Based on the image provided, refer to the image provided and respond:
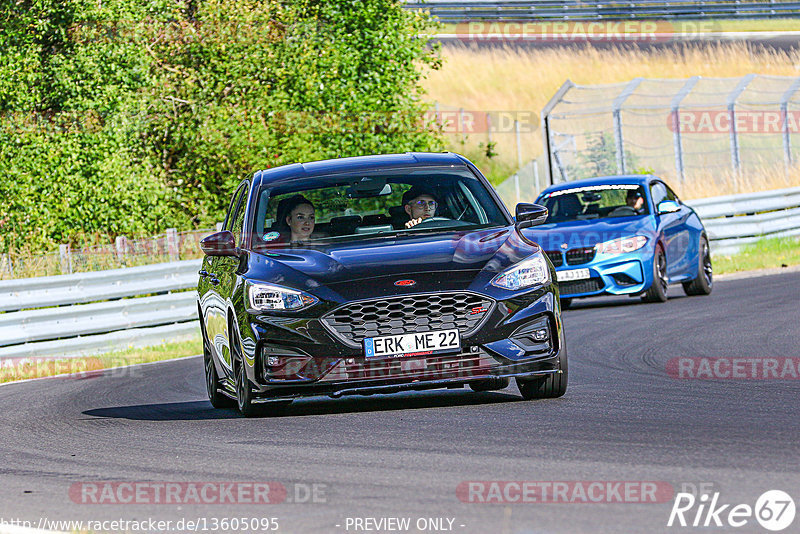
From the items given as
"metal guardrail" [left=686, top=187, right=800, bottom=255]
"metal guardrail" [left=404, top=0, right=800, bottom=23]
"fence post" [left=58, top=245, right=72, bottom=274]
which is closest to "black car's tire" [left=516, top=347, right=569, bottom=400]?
"fence post" [left=58, top=245, right=72, bottom=274]

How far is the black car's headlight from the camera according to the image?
28.7 ft

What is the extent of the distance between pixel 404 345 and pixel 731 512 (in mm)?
3404

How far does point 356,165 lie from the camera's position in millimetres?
10297

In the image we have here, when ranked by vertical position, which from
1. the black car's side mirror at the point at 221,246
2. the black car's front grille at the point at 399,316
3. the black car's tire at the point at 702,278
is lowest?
the black car's tire at the point at 702,278

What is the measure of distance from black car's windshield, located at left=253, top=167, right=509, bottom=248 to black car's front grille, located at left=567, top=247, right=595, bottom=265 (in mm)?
7866

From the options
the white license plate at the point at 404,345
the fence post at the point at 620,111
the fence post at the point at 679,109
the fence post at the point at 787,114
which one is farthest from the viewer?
the fence post at the point at 787,114

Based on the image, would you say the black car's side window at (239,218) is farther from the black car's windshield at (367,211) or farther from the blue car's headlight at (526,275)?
the blue car's headlight at (526,275)

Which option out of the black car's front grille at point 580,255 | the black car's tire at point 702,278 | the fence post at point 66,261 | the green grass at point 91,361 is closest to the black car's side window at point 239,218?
the green grass at point 91,361

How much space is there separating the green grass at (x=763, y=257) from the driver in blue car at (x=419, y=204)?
47.0 feet

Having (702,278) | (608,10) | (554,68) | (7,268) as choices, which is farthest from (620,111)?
(608,10)

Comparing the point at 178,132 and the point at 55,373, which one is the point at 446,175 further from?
the point at 178,132

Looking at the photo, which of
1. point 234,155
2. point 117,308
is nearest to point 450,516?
point 117,308

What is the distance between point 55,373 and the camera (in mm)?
16094

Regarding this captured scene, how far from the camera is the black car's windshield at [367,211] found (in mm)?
9750
